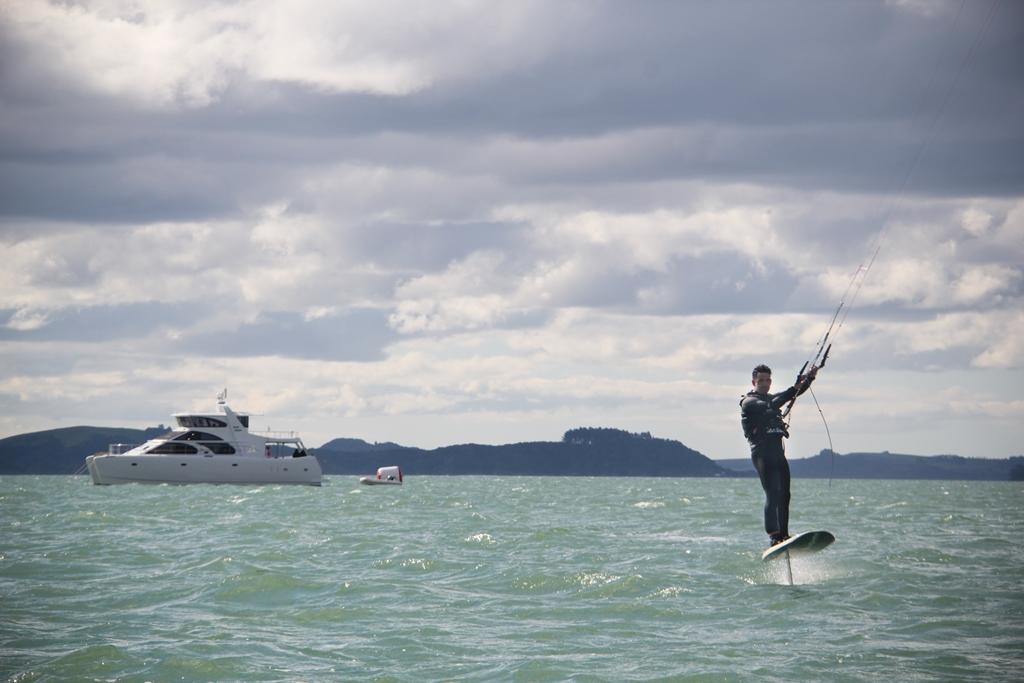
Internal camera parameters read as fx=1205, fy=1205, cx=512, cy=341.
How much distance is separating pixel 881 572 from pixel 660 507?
30.4 metres

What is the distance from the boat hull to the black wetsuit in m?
70.5

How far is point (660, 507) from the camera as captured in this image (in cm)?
5288

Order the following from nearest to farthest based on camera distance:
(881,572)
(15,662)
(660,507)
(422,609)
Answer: (15,662)
(422,609)
(881,572)
(660,507)

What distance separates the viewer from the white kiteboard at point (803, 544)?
2059 centimetres

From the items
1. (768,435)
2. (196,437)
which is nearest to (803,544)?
(768,435)

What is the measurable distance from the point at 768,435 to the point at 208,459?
71.6 meters

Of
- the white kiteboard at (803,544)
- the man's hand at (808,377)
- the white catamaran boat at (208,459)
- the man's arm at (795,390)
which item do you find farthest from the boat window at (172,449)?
the man's hand at (808,377)

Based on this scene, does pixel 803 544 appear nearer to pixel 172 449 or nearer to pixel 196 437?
pixel 172 449

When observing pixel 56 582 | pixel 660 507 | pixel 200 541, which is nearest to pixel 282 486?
pixel 660 507

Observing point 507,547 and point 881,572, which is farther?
point 507,547

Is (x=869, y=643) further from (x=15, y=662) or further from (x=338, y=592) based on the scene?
(x=15, y=662)

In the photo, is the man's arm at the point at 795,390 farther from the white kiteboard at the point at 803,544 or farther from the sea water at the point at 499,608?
the sea water at the point at 499,608

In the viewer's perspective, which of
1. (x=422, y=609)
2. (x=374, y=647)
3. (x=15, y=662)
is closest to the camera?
(x=15, y=662)

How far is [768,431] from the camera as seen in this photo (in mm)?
20656
